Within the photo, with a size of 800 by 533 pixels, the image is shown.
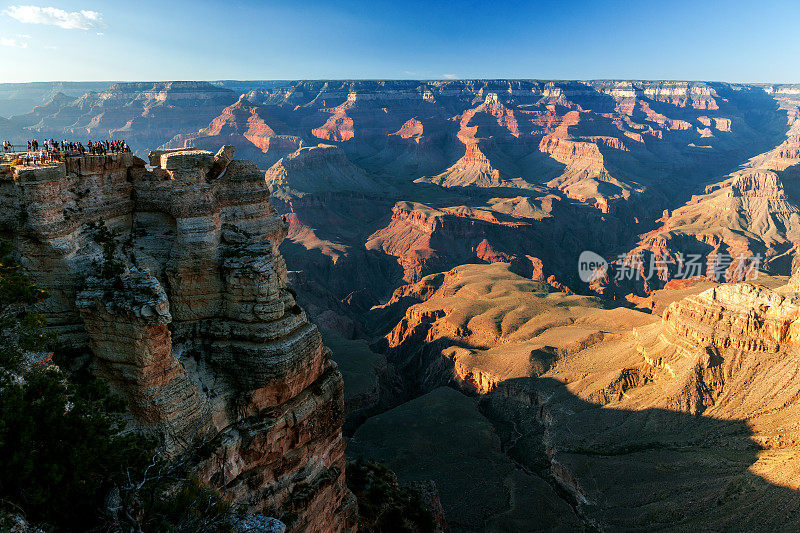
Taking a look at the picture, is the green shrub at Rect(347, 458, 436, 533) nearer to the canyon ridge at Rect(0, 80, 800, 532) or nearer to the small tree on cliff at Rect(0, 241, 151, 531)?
the canyon ridge at Rect(0, 80, 800, 532)

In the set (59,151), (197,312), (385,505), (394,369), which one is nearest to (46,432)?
(197,312)

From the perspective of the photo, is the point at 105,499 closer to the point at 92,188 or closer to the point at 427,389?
the point at 92,188

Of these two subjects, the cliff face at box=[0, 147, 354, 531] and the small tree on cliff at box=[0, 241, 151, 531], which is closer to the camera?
the small tree on cliff at box=[0, 241, 151, 531]

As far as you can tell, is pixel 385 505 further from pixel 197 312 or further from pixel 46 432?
pixel 46 432

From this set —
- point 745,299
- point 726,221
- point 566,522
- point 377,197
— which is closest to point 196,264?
point 566,522

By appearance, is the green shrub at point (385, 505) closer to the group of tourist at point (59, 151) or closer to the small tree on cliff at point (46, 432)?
the small tree on cliff at point (46, 432)

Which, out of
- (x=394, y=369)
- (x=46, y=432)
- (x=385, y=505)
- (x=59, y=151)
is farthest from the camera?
(x=394, y=369)

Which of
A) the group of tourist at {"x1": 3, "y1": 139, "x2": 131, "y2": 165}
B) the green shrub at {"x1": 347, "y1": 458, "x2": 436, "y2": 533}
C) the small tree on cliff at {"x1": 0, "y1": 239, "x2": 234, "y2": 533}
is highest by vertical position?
the group of tourist at {"x1": 3, "y1": 139, "x2": 131, "y2": 165}

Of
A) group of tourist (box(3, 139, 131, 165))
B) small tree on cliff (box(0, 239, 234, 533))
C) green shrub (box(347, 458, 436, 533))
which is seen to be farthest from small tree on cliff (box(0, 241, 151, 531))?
green shrub (box(347, 458, 436, 533))

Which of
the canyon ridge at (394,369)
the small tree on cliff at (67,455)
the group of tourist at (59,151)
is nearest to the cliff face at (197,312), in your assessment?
the canyon ridge at (394,369)
